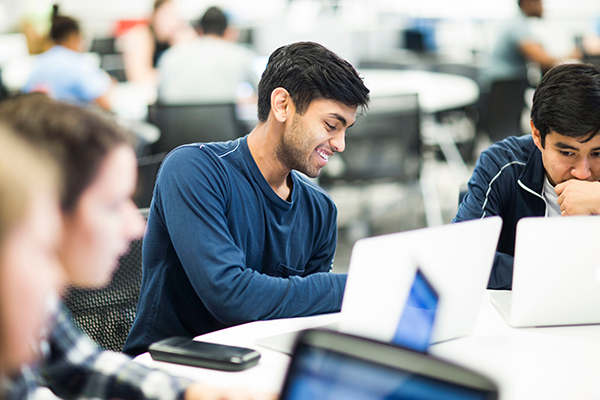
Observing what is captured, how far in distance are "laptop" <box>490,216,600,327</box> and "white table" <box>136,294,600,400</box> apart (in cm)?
7

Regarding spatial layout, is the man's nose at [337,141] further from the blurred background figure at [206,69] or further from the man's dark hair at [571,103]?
the blurred background figure at [206,69]

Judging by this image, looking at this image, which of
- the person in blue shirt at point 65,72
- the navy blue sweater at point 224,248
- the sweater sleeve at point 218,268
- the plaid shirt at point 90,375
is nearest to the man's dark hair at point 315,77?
the navy blue sweater at point 224,248

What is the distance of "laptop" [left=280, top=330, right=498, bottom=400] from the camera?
60 centimetres

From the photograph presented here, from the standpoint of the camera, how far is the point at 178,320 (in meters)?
1.43

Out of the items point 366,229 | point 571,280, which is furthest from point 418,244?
point 366,229

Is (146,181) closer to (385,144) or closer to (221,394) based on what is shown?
(221,394)

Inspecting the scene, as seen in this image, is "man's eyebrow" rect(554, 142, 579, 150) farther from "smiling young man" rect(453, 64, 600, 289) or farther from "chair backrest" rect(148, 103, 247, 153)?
"chair backrest" rect(148, 103, 247, 153)

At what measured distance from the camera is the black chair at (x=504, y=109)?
359 centimetres

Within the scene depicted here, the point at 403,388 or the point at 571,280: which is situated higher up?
the point at 403,388

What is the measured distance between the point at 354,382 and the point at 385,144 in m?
2.52

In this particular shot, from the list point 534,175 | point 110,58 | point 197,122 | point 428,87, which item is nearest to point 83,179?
point 534,175

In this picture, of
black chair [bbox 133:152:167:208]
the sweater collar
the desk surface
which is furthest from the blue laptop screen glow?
the desk surface

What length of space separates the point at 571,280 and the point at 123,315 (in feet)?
3.40

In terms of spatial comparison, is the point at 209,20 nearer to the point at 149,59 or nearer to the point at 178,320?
the point at 149,59
